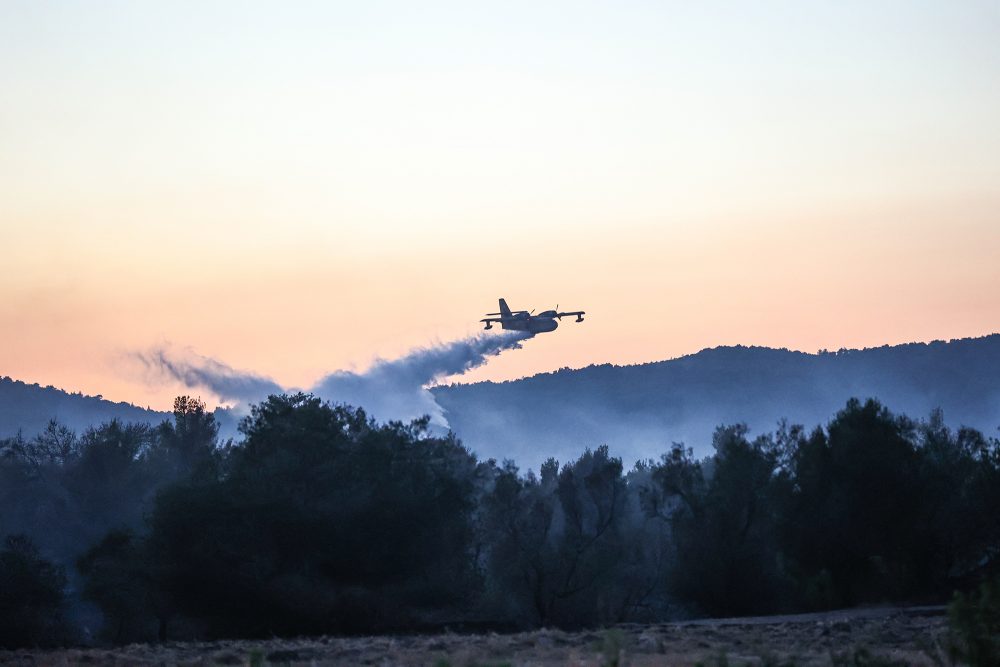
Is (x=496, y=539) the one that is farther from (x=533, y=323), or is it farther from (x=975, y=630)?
(x=975, y=630)

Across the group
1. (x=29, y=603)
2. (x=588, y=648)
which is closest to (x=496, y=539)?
(x=29, y=603)

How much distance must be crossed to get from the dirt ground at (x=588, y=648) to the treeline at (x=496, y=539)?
15.1 m

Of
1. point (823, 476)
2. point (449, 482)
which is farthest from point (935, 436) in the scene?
point (449, 482)

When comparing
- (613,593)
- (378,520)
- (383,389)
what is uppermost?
(383,389)

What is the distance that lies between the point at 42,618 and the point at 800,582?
3857 cm

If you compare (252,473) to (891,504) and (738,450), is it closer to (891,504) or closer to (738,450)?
(738,450)

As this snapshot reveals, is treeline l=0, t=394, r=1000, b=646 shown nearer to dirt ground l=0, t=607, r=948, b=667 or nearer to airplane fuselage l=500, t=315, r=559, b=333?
dirt ground l=0, t=607, r=948, b=667

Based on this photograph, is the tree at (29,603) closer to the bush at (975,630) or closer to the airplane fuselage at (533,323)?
the airplane fuselage at (533,323)

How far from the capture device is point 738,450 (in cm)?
7700

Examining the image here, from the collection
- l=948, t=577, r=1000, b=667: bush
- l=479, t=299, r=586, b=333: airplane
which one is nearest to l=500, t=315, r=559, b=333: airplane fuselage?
l=479, t=299, r=586, b=333: airplane

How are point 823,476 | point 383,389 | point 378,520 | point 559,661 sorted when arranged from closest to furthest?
point 559,661
point 378,520
point 823,476
point 383,389

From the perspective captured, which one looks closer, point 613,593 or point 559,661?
point 559,661

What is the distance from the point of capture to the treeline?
213ft

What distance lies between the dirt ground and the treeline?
49.6ft
